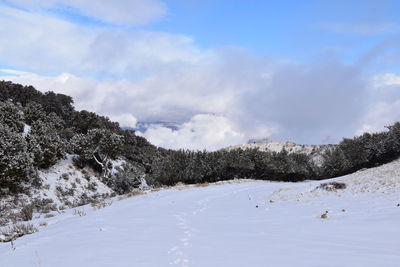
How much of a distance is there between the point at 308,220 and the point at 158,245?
5795mm

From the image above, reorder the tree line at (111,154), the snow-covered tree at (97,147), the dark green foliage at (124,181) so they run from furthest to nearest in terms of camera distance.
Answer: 1. the dark green foliage at (124,181)
2. the snow-covered tree at (97,147)
3. the tree line at (111,154)

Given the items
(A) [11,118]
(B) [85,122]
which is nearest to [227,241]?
(A) [11,118]

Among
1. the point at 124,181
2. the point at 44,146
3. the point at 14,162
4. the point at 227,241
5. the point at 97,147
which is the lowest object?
the point at 227,241

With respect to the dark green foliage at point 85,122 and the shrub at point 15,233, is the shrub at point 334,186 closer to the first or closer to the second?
the shrub at point 15,233

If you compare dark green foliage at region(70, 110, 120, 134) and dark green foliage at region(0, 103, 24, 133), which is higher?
dark green foliage at region(70, 110, 120, 134)

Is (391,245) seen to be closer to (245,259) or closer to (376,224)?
(376,224)

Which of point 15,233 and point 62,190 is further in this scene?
point 62,190

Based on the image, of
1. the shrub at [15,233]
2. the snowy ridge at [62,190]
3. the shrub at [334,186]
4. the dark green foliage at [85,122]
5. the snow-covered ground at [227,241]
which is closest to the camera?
the snow-covered ground at [227,241]

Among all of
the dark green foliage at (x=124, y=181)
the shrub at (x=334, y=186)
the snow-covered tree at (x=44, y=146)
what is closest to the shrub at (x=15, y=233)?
the shrub at (x=334, y=186)

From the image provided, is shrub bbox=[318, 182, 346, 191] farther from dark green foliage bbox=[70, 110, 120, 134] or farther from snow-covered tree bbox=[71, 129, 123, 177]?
dark green foliage bbox=[70, 110, 120, 134]

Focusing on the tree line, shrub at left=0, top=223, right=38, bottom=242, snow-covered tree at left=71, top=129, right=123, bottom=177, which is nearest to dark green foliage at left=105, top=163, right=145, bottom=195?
the tree line

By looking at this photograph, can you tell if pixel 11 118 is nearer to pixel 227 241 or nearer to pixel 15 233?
pixel 15 233

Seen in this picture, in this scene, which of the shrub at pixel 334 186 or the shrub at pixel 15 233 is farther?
the shrub at pixel 334 186

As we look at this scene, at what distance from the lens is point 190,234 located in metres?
8.85
